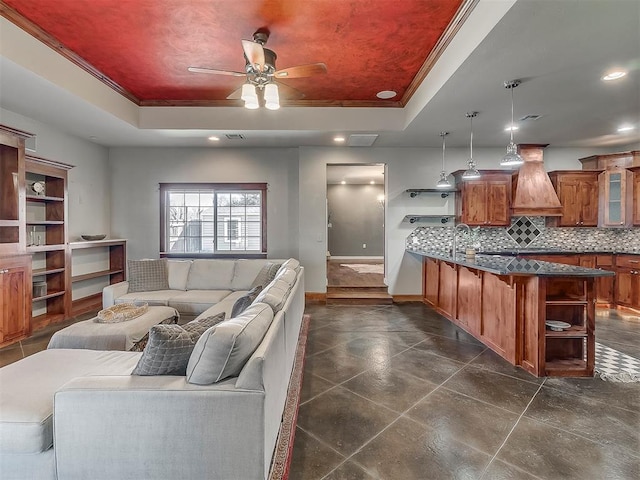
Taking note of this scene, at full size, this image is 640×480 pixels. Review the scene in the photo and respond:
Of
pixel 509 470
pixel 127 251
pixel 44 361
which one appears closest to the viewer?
pixel 509 470

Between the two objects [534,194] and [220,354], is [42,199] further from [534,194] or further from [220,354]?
[534,194]

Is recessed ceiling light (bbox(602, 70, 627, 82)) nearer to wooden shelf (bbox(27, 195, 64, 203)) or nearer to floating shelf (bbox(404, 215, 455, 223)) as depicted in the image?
floating shelf (bbox(404, 215, 455, 223))

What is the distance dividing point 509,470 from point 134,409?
2021 mm

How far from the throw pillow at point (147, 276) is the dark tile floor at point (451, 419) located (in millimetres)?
2351

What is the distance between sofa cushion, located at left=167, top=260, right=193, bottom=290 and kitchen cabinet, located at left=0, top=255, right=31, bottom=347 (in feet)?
5.18

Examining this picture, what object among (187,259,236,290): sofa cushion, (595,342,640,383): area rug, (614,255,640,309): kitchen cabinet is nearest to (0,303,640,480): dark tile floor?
(595,342,640,383): area rug

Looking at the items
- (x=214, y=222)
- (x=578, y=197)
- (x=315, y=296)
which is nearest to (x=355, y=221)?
(x=315, y=296)

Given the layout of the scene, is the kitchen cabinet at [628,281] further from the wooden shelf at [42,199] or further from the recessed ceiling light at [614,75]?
the wooden shelf at [42,199]

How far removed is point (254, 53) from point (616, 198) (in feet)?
20.6

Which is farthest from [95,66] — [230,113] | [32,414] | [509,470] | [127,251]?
[509,470]

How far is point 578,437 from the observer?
209 cm

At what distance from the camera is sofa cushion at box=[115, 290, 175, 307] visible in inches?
156

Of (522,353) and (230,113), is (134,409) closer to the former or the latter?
(522,353)

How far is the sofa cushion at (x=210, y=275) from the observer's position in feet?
14.9
